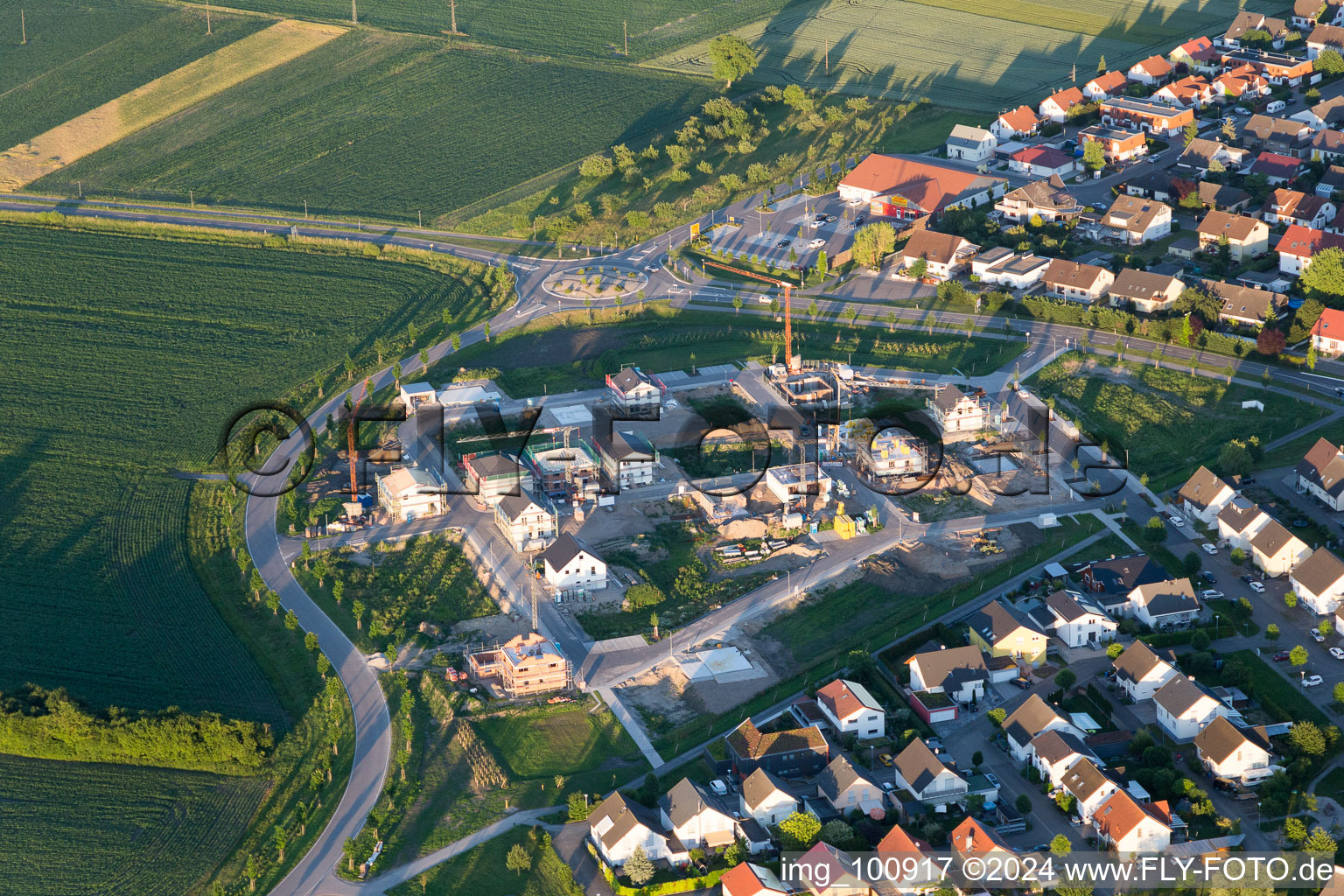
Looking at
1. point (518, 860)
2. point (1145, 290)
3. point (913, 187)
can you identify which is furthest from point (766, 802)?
point (913, 187)

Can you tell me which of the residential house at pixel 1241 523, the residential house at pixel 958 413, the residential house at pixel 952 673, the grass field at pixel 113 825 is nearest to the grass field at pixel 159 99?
the grass field at pixel 113 825

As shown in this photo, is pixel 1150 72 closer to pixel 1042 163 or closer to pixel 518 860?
pixel 1042 163

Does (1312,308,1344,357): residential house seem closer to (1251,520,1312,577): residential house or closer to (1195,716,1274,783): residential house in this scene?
(1251,520,1312,577): residential house

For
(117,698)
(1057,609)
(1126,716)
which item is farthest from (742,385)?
(117,698)

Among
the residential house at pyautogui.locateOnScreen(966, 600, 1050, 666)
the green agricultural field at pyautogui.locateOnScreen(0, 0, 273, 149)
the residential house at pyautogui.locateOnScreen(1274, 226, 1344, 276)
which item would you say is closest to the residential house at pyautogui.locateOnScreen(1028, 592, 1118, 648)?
the residential house at pyautogui.locateOnScreen(966, 600, 1050, 666)

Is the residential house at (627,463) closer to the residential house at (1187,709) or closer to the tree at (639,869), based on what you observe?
the tree at (639,869)

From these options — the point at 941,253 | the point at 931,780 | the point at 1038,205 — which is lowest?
the point at 931,780
